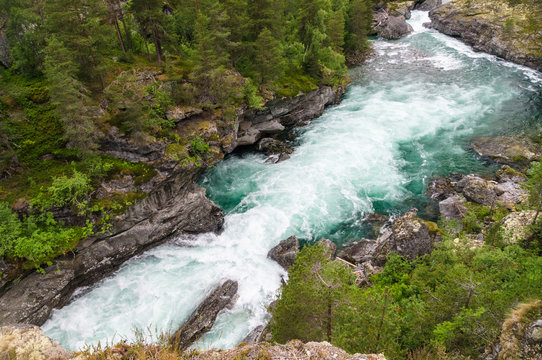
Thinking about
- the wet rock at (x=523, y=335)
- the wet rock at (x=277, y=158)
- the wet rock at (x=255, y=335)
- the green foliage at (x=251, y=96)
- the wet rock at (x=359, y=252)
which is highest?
the green foliage at (x=251, y=96)

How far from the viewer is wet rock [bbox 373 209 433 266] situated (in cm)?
2042

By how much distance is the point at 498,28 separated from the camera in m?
59.6

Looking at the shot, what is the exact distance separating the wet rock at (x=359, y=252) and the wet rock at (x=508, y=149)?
758 inches

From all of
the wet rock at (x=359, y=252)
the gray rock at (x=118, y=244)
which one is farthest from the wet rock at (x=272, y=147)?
the wet rock at (x=359, y=252)

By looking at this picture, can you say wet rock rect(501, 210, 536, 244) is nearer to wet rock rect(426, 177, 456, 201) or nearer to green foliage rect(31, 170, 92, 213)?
wet rock rect(426, 177, 456, 201)

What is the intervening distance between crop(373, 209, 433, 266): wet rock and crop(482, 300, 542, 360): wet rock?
1237 cm

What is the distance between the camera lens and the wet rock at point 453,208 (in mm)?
24984

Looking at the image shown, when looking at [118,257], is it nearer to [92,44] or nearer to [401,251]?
[92,44]

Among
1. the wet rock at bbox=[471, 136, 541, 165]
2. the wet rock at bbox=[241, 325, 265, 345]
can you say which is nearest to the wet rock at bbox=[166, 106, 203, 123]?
the wet rock at bbox=[241, 325, 265, 345]

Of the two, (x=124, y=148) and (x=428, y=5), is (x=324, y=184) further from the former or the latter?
(x=428, y=5)

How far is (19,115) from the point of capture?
2522 cm

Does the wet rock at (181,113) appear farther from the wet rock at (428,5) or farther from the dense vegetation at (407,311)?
the wet rock at (428,5)

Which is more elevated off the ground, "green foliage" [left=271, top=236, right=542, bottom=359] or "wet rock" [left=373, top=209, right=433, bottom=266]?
"green foliage" [left=271, top=236, right=542, bottom=359]

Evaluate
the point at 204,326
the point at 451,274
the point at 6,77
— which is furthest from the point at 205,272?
the point at 6,77
